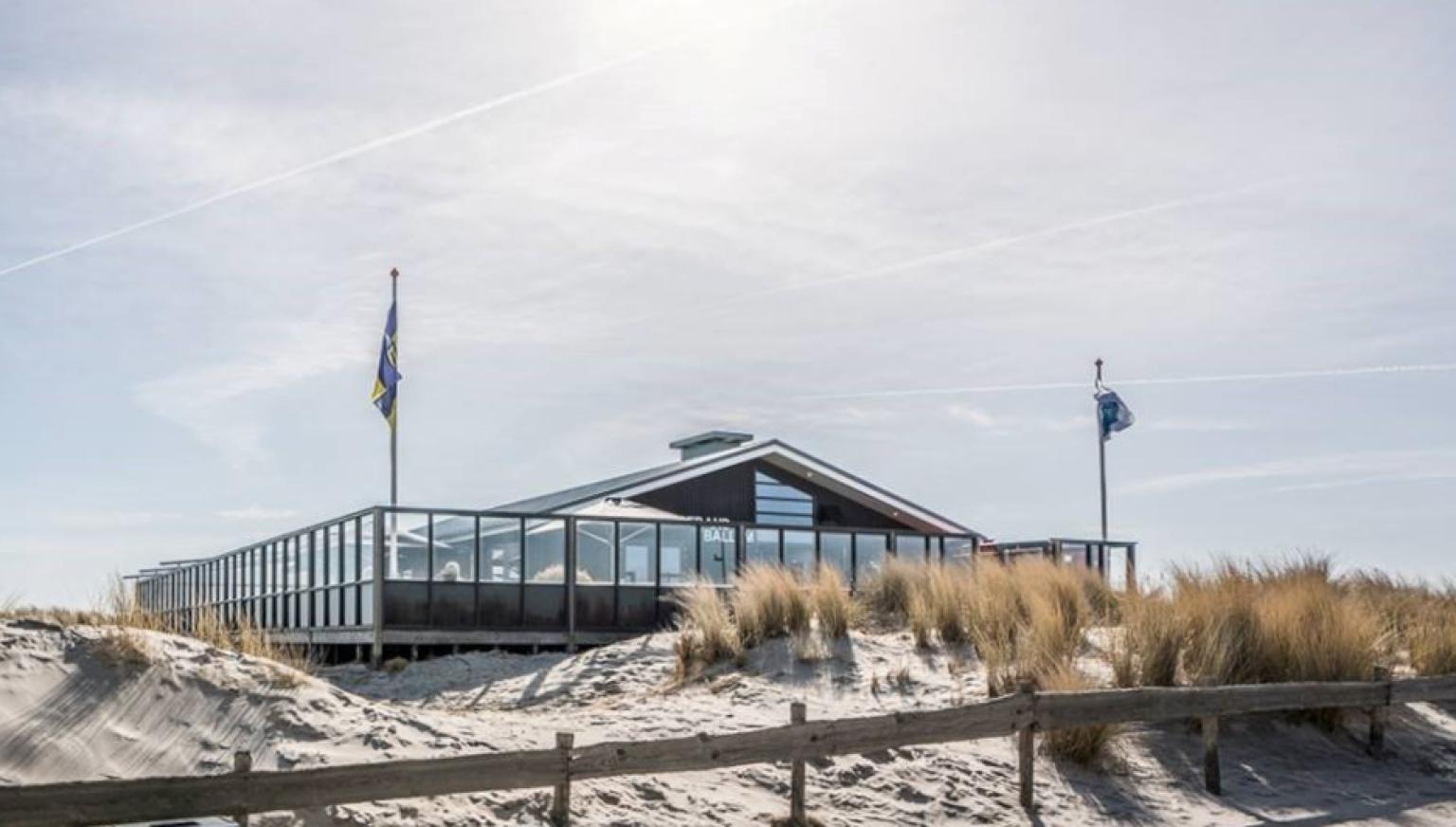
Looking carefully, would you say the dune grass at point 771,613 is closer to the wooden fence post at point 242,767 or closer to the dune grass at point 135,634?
the dune grass at point 135,634

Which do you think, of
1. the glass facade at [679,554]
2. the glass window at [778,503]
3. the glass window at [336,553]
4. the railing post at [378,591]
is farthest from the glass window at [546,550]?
the glass window at [778,503]

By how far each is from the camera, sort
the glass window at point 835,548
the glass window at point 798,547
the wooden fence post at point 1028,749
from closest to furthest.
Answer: the wooden fence post at point 1028,749 < the glass window at point 798,547 < the glass window at point 835,548

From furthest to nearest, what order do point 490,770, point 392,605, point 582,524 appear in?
point 582,524, point 392,605, point 490,770

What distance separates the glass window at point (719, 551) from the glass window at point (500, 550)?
3629mm

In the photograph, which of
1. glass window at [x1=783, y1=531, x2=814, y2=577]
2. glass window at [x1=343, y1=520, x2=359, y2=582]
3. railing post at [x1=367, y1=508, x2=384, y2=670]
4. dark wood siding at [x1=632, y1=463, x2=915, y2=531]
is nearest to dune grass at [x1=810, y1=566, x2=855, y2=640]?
railing post at [x1=367, y1=508, x2=384, y2=670]

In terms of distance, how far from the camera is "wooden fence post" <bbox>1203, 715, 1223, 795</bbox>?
624 inches

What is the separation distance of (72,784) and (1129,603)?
498 inches

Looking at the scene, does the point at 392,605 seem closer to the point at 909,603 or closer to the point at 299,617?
the point at 299,617

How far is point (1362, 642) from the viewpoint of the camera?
18.8 metres

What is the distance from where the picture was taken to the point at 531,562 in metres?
27.7

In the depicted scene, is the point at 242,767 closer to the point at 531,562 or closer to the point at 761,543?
the point at 531,562

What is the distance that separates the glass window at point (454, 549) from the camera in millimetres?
26875

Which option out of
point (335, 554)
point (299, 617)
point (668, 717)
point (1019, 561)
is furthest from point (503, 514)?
point (668, 717)

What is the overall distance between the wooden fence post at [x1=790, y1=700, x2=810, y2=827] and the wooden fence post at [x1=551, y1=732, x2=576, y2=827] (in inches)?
75.2
